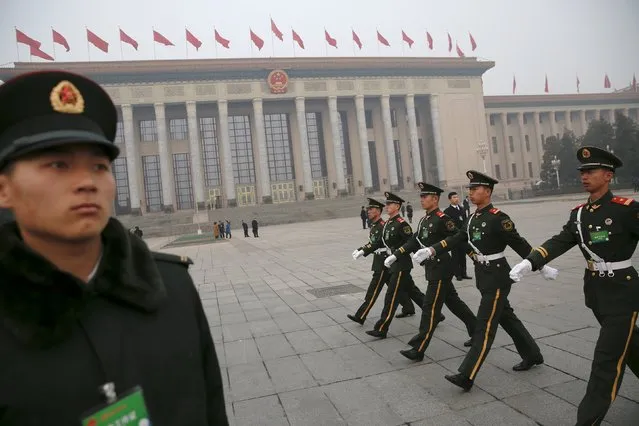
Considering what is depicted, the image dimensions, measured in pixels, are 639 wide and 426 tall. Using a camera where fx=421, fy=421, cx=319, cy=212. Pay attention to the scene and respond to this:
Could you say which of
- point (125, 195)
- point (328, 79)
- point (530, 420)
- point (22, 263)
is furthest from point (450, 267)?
point (125, 195)

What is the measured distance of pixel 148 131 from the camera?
54969mm

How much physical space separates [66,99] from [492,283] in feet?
13.2

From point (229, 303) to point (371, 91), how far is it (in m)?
50.5

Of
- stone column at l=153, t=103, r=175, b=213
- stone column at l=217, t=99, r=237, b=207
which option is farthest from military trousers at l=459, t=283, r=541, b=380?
stone column at l=153, t=103, r=175, b=213

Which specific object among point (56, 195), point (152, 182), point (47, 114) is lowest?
point (56, 195)

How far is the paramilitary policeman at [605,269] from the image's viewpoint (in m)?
3.00

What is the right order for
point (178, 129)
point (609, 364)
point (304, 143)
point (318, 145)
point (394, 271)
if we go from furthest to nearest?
point (318, 145) < point (178, 129) < point (304, 143) < point (394, 271) < point (609, 364)

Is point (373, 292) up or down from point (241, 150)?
down

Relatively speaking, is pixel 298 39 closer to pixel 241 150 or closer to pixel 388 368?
pixel 241 150

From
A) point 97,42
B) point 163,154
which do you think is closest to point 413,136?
point 163,154

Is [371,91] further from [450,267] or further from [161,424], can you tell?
[161,424]

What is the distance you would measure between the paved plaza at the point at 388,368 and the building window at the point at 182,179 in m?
50.4

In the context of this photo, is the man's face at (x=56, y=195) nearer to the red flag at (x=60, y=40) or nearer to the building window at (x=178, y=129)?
the red flag at (x=60, y=40)

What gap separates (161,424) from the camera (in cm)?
125
